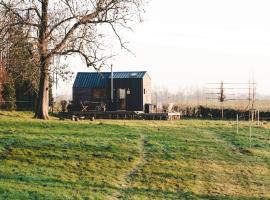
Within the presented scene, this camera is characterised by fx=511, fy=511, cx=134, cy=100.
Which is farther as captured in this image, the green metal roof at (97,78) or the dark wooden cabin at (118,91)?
the green metal roof at (97,78)

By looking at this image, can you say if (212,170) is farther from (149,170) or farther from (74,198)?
(74,198)

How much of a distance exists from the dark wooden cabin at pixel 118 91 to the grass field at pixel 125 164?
26.6 meters

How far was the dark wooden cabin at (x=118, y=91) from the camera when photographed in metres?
56.2

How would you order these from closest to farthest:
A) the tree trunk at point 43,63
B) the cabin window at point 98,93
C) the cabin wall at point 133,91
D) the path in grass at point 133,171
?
1. the path in grass at point 133,171
2. the tree trunk at point 43,63
3. the cabin wall at point 133,91
4. the cabin window at point 98,93

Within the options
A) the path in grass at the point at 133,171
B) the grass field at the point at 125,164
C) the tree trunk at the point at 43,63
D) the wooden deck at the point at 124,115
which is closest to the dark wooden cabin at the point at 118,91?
the wooden deck at the point at 124,115

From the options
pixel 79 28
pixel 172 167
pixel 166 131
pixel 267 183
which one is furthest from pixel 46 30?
pixel 267 183

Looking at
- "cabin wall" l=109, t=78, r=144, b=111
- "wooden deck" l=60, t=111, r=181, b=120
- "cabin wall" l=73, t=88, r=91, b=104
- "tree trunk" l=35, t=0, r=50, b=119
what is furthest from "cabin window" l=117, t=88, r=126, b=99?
"tree trunk" l=35, t=0, r=50, b=119

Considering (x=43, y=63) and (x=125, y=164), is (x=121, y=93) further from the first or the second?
(x=125, y=164)

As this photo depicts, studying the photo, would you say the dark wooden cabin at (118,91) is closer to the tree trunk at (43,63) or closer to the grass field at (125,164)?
the tree trunk at (43,63)

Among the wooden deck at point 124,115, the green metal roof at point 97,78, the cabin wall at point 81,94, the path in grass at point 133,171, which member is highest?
the green metal roof at point 97,78

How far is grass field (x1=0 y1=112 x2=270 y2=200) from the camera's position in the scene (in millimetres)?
17922

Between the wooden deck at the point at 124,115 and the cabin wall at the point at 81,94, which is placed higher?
the cabin wall at the point at 81,94

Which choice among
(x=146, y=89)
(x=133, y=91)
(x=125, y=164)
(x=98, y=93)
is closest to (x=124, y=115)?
(x=133, y=91)

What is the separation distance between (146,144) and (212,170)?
4.62 m
